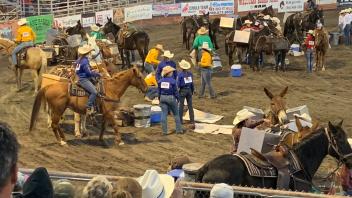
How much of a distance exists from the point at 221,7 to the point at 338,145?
29.9m

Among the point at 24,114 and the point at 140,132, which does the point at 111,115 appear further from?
the point at 24,114

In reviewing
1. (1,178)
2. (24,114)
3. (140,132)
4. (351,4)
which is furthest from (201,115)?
(351,4)

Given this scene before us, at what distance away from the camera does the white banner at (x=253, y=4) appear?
1521 inches

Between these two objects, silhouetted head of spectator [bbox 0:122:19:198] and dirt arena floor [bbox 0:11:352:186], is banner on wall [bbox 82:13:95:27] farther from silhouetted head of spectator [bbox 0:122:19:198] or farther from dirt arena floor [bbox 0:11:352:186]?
silhouetted head of spectator [bbox 0:122:19:198]

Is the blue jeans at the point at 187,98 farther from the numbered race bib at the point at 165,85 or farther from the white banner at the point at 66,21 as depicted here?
the white banner at the point at 66,21

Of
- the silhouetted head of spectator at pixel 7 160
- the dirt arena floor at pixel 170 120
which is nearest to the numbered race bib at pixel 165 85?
the dirt arena floor at pixel 170 120

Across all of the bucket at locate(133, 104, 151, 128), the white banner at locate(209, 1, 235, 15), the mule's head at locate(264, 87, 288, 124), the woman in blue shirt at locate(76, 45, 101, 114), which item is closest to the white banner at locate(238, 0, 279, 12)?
the white banner at locate(209, 1, 235, 15)

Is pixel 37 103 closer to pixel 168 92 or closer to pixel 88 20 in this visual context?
pixel 168 92

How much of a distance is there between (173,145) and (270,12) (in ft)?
56.8

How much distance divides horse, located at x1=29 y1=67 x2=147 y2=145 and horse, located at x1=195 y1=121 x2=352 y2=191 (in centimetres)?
651

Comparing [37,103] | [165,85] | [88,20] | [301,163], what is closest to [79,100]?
[37,103]

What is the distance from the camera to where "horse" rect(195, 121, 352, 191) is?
25.3 feet

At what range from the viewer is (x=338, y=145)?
8.78 metres

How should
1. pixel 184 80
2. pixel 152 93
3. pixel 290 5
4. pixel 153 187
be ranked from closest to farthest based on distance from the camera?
pixel 153 187, pixel 184 80, pixel 152 93, pixel 290 5
